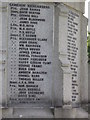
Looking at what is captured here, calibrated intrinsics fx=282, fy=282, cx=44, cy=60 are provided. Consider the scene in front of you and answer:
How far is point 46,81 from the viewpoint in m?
9.52

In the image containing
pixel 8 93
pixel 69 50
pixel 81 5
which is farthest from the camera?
pixel 81 5

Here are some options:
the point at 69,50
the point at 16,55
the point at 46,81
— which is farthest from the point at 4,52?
the point at 69,50

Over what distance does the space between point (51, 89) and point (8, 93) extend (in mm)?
1450

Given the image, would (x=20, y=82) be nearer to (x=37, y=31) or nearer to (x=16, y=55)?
(x=16, y=55)

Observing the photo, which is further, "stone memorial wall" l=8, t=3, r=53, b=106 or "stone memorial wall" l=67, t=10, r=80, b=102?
"stone memorial wall" l=67, t=10, r=80, b=102

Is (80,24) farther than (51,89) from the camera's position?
Yes

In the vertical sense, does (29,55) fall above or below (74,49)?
below

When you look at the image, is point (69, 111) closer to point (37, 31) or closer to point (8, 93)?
point (8, 93)

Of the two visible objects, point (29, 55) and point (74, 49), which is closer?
point (29, 55)

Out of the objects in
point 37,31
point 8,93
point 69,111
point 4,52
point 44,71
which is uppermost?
point 37,31

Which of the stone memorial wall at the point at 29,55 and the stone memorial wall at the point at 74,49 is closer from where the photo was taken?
the stone memorial wall at the point at 29,55

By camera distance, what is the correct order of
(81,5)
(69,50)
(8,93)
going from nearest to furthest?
(8,93)
(69,50)
(81,5)

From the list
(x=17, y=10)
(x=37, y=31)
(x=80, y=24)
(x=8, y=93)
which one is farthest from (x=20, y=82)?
(x=80, y=24)

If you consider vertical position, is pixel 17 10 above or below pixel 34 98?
above
